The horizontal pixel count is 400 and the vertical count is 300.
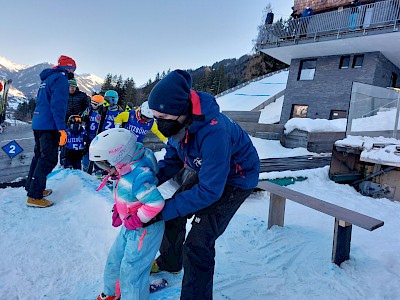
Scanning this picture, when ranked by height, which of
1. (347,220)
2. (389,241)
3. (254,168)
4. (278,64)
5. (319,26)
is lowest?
(389,241)

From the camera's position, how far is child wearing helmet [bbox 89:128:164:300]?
79.1 inches

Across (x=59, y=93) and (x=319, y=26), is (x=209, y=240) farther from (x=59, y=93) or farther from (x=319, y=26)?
(x=319, y=26)

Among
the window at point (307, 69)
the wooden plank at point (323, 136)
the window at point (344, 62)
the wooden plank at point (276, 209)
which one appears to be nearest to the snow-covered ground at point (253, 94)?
the window at point (307, 69)

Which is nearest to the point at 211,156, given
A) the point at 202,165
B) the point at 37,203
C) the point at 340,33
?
the point at 202,165

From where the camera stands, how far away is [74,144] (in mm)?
5637

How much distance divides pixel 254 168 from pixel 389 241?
115 inches

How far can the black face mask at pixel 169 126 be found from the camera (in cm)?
194

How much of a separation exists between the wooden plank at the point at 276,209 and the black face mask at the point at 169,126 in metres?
2.53

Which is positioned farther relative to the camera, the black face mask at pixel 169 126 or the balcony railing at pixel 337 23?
the balcony railing at pixel 337 23

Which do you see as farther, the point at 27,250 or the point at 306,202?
the point at 306,202

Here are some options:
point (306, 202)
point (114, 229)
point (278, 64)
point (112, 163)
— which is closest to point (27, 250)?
point (114, 229)

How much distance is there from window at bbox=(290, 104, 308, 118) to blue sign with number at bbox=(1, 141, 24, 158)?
1613 centimetres

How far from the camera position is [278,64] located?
144ft

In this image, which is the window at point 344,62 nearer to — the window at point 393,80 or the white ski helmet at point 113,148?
the window at point 393,80
